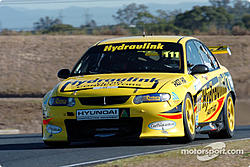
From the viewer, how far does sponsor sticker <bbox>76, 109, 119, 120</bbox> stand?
795 centimetres

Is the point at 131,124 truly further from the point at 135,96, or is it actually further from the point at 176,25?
the point at 176,25

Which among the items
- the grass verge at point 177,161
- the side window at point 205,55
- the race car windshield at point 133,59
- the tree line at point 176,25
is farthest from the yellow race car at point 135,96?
the tree line at point 176,25

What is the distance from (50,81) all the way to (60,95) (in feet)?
83.2

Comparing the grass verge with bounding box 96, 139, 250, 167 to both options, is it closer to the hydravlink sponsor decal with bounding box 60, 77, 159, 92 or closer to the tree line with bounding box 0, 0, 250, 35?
the hydravlink sponsor decal with bounding box 60, 77, 159, 92

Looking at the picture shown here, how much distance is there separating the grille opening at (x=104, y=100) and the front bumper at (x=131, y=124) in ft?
0.18

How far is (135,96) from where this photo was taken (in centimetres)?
797

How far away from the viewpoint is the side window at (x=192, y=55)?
30.6 ft

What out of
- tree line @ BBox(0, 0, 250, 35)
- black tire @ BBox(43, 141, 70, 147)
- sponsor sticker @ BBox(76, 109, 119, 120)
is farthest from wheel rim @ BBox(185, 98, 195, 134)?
tree line @ BBox(0, 0, 250, 35)

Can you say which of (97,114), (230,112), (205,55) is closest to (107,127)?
(97,114)

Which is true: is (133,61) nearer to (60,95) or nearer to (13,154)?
(60,95)

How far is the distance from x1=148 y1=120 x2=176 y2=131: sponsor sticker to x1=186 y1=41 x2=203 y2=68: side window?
144cm

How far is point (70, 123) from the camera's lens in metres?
8.12

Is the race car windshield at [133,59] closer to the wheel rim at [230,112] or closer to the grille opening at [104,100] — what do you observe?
the grille opening at [104,100]

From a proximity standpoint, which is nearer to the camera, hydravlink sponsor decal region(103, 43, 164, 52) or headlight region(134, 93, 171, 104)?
headlight region(134, 93, 171, 104)
